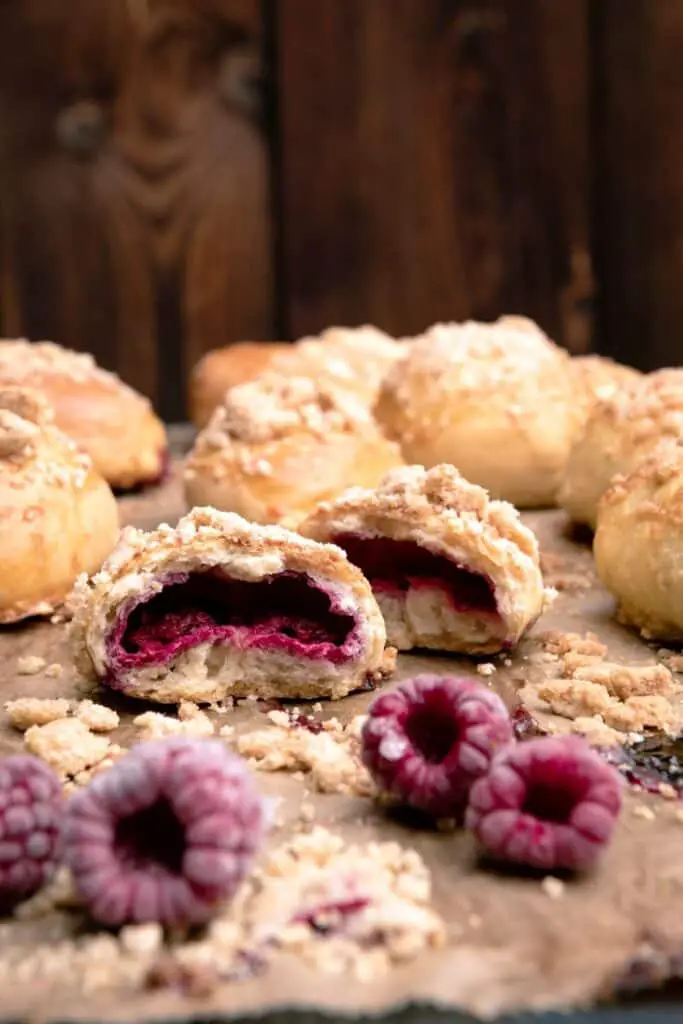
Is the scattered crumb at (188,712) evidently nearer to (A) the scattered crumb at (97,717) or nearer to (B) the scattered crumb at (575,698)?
(A) the scattered crumb at (97,717)

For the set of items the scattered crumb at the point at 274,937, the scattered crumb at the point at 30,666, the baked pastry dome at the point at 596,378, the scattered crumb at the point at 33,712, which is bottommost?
the scattered crumb at the point at 30,666

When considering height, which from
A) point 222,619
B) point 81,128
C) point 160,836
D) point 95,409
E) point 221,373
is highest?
point 81,128

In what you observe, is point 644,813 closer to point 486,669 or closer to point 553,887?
point 553,887

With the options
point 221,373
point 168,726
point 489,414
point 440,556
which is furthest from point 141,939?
point 221,373

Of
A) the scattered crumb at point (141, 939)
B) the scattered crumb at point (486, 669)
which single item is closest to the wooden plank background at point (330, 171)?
the scattered crumb at point (486, 669)

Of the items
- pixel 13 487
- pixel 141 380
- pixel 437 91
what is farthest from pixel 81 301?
pixel 13 487

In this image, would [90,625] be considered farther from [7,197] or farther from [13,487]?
[7,197]

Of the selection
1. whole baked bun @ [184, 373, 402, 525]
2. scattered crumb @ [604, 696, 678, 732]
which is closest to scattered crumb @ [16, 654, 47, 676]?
whole baked bun @ [184, 373, 402, 525]
